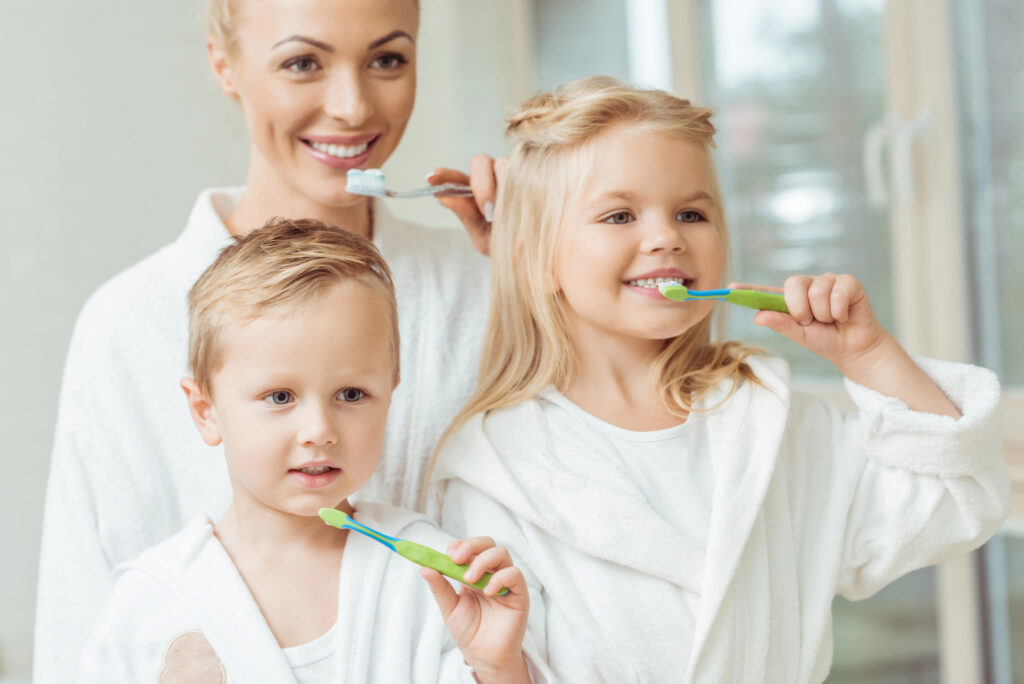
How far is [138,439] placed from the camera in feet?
3.93

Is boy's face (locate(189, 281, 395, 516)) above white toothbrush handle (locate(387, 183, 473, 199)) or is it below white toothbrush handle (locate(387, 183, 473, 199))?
below

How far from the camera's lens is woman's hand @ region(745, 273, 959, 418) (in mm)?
1016

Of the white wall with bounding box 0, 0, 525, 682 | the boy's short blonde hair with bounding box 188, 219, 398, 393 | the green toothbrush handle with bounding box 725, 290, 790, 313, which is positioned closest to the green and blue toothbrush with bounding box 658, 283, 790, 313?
the green toothbrush handle with bounding box 725, 290, 790, 313

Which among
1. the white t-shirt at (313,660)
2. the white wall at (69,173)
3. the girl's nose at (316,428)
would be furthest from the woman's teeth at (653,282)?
the white wall at (69,173)

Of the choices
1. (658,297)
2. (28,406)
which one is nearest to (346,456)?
(658,297)

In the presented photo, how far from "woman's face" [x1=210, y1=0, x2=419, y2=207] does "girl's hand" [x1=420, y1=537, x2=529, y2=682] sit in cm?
52

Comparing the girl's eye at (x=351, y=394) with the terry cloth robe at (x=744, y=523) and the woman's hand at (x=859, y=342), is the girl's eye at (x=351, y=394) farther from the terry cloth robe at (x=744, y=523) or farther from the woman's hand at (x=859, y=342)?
the woman's hand at (x=859, y=342)

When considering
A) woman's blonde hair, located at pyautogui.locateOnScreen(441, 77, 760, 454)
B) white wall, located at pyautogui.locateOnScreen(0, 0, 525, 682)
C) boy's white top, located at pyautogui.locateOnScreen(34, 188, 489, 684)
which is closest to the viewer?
woman's blonde hair, located at pyautogui.locateOnScreen(441, 77, 760, 454)

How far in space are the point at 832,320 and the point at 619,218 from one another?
0.23 m

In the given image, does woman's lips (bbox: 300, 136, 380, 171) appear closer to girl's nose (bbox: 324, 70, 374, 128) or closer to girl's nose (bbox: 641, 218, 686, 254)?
girl's nose (bbox: 324, 70, 374, 128)

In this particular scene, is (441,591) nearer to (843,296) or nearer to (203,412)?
(203,412)

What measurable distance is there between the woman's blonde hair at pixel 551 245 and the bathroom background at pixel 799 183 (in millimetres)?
335

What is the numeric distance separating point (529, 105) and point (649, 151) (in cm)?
18

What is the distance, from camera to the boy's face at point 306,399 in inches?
36.2
